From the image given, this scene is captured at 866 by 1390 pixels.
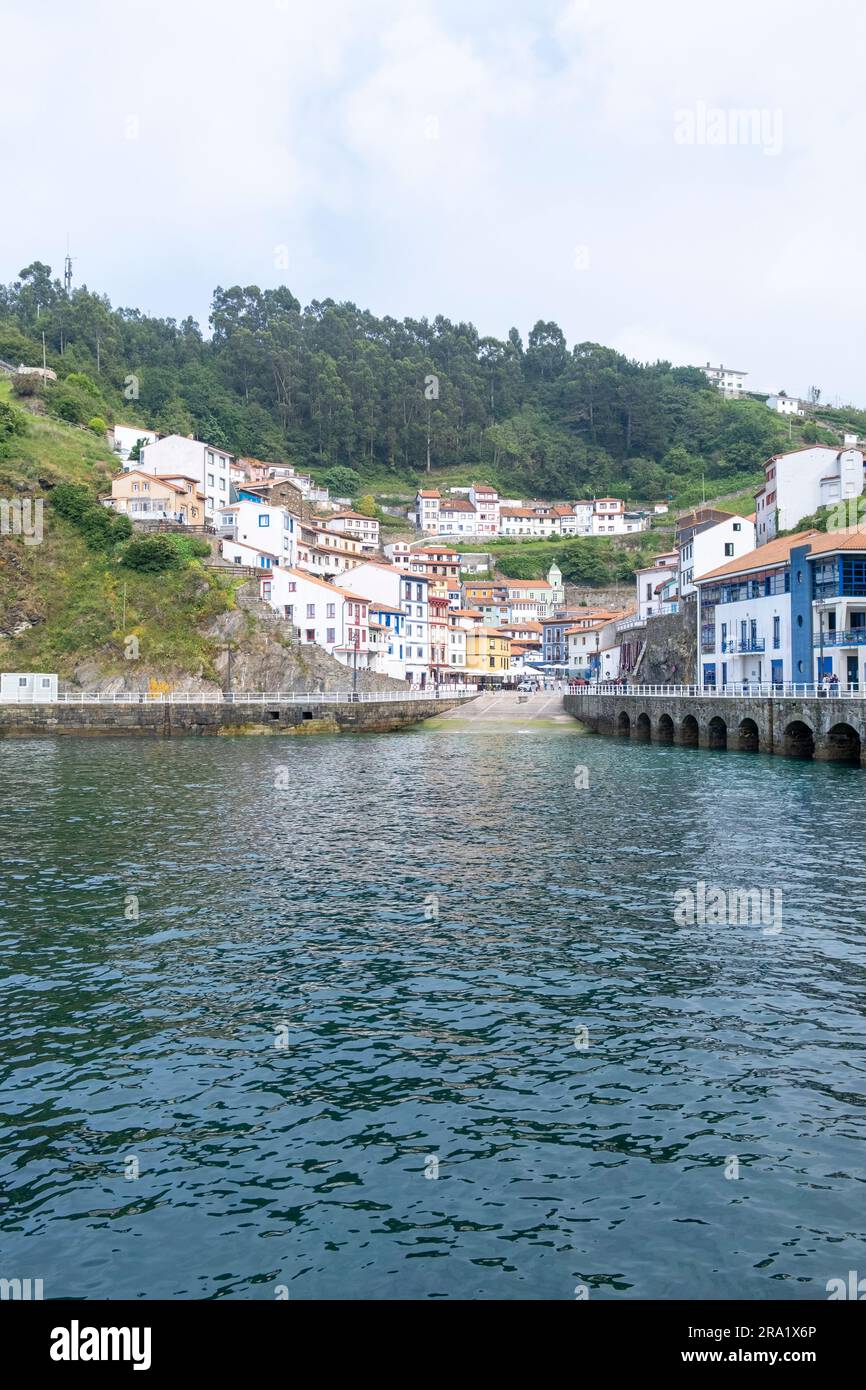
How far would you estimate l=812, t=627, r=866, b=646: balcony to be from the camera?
62688 mm

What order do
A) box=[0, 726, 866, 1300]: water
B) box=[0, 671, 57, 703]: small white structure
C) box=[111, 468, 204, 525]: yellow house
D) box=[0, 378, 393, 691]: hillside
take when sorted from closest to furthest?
1. box=[0, 726, 866, 1300]: water
2. box=[0, 671, 57, 703]: small white structure
3. box=[0, 378, 393, 691]: hillside
4. box=[111, 468, 204, 525]: yellow house

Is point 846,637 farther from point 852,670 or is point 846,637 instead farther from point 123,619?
point 123,619

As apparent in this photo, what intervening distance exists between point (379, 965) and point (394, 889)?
6.26 meters

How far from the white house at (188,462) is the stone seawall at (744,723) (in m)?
58.9

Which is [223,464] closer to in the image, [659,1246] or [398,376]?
[398,376]

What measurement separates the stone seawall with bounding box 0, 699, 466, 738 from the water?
5117cm

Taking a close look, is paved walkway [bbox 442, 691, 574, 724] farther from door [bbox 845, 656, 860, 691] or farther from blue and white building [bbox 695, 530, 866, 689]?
door [bbox 845, 656, 860, 691]

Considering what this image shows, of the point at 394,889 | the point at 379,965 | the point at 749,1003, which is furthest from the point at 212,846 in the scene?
the point at 749,1003

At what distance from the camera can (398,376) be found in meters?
198

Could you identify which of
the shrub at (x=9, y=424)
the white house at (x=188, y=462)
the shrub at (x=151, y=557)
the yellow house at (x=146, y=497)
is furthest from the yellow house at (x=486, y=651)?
the shrub at (x=9, y=424)

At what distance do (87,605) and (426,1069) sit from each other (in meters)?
86.3

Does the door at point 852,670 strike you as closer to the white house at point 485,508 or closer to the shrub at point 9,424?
the shrub at point 9,424

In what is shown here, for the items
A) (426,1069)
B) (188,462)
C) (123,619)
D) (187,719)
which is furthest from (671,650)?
(426,1069)

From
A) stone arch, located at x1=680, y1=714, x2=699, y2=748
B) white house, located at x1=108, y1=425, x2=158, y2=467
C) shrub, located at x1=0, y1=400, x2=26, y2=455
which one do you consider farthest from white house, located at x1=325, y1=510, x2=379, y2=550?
stone arch, located at x1=680, y1=714, x2=699, y2=748
